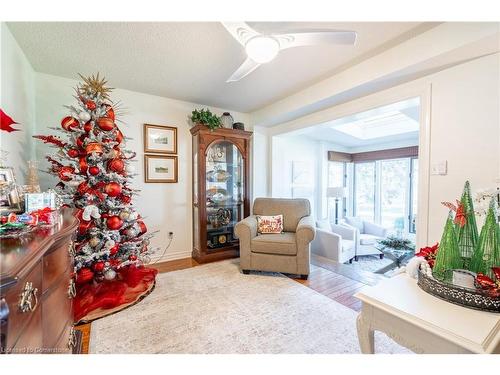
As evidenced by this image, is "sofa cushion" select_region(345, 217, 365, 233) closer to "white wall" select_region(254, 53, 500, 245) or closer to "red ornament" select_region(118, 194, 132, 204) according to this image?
"white wall" select_region(254, 53, 500, 245)

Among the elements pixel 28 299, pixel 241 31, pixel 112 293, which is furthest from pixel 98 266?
pixel 241 31

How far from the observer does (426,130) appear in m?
1.96

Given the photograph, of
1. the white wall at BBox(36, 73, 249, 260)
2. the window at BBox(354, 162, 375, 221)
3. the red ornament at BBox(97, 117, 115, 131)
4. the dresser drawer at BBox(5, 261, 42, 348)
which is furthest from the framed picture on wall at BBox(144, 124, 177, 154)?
the window at BBox(354, 162, 375, 221)

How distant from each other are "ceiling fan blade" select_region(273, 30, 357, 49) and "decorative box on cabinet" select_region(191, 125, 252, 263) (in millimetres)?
1948

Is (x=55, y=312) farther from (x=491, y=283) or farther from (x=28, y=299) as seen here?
(x=491, y=283)

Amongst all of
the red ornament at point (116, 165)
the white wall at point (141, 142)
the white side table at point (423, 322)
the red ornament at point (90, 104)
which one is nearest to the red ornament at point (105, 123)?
the red ornament at point (90, 104)

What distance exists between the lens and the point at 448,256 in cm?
98

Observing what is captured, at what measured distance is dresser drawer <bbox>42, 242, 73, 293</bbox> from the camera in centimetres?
83

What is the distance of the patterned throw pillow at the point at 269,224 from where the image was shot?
2.98m

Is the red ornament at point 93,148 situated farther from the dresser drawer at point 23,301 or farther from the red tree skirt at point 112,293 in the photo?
the dresser drawer at point 23,301

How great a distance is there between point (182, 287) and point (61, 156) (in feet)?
5.72

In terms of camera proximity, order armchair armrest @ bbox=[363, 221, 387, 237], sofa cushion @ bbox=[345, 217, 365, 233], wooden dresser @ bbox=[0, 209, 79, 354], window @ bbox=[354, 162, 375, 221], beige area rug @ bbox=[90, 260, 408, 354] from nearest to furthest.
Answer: wooden dresser @ bbox=[0, 209, 79, 354] < beige area rug @ bbox=[90, 260, 408, 354] < armchair armrest @ bbox=[363, 221, 387, 237] < sofa cushion @ bbox=[345, 217, 365, 233] < window @ bbox=[354, 162, 375, 221]
